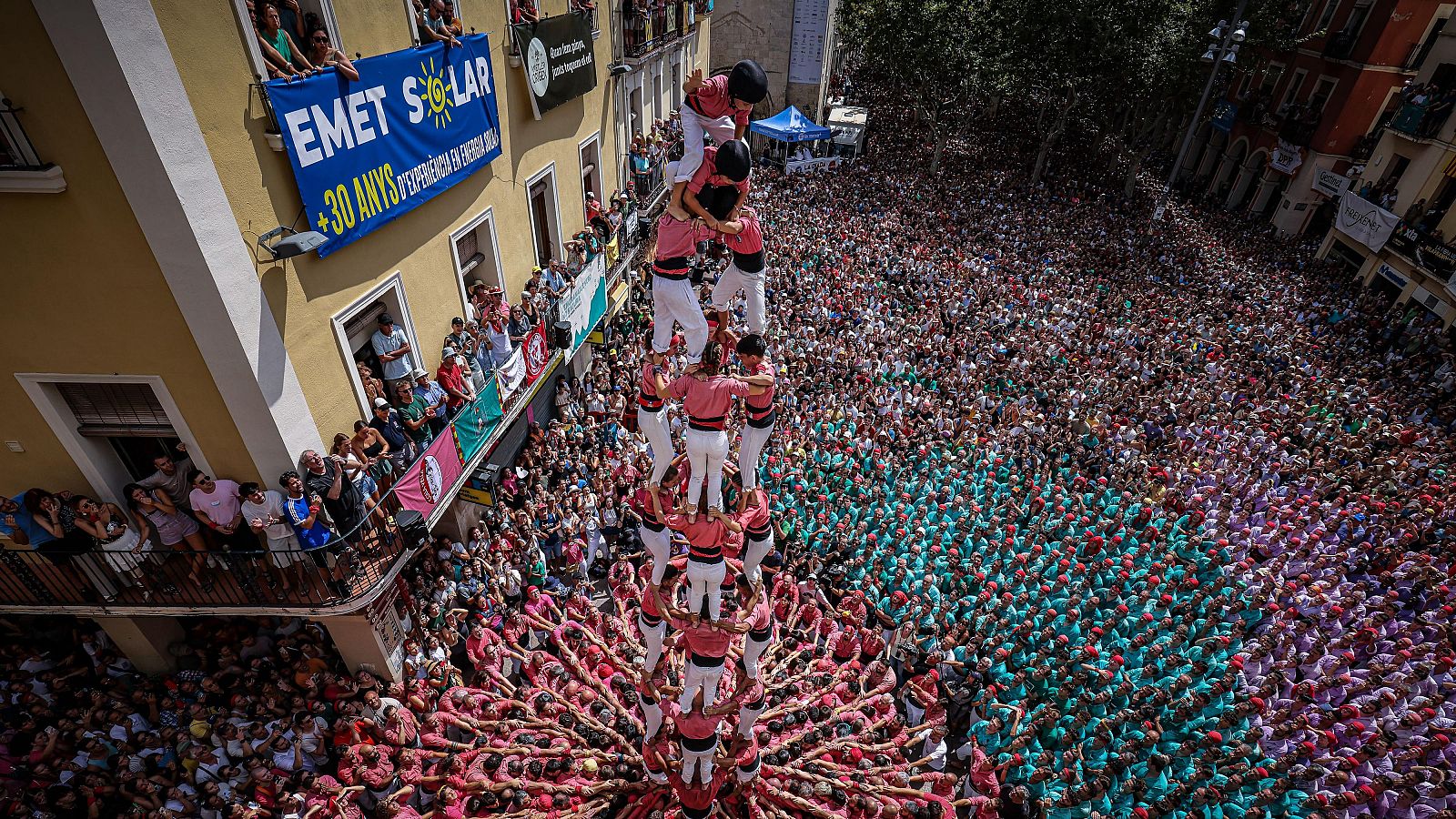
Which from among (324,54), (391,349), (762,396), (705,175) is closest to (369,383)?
(391,349)

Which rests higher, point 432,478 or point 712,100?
point 712,100

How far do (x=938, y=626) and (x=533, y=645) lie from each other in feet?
22.6

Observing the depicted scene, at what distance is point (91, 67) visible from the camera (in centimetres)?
611

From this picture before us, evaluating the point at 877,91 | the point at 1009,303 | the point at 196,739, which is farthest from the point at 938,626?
the point at 877,91

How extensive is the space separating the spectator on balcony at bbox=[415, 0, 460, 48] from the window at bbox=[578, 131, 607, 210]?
626 cm

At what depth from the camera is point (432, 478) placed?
9891 millimetres

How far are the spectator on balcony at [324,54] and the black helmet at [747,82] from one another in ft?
19.0

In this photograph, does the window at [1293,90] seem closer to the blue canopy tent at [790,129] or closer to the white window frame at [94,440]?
the blue canopy tent at [790,129]

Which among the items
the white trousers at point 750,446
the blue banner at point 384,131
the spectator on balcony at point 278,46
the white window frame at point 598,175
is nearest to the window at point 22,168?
the blue banner at point 384,131

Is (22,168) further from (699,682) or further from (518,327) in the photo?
(699,682)

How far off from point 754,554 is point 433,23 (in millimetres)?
9608

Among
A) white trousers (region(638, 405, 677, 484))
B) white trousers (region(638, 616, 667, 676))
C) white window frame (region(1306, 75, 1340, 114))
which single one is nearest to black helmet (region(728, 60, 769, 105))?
white trousers (region(638, 405, 677, 484))

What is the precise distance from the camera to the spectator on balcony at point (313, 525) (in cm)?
825

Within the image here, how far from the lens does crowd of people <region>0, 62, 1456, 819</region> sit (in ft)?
26.5
